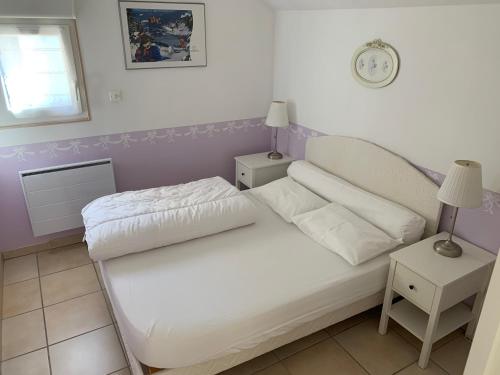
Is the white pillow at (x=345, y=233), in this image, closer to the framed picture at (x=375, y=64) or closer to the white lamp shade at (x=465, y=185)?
the white lamp shade at (x=465, y=185)

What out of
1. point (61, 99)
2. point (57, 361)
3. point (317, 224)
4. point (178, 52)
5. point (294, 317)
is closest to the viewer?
point (294, 317)

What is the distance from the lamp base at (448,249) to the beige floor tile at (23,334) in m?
2.29

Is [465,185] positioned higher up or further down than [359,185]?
higher up

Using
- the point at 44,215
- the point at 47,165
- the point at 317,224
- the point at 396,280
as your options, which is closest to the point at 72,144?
the point at 47,165

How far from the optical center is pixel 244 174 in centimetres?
350

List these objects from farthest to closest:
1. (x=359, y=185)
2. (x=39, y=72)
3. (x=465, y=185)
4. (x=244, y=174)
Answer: (x=244, y=174) → (x=359, y=185) → (x=39, y=72) → (x=465, y=185)

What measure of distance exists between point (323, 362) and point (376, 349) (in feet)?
1.09

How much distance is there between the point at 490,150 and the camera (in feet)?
6.68

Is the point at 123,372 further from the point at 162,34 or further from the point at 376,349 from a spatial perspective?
the point at 162,34

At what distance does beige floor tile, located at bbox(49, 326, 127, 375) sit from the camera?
6.70ft

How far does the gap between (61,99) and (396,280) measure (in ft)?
8.48

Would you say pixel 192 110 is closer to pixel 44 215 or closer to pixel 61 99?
pixel 61 99

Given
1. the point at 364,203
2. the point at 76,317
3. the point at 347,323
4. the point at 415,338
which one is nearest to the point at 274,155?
the point at 364,203

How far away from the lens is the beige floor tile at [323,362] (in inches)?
80.0
